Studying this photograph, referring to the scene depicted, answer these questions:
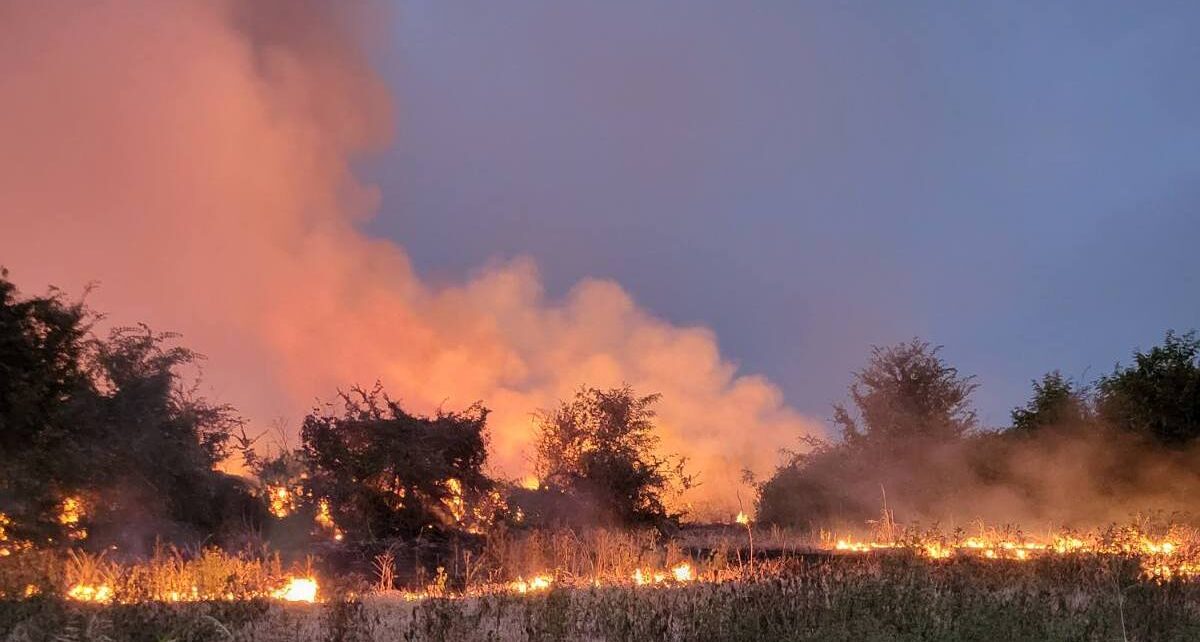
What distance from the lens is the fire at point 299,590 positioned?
11.8 metres

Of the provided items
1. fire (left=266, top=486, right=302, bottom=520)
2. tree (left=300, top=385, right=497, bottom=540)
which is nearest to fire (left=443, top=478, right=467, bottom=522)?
→ tree (left=300, top=385, right=497, bottom=540)

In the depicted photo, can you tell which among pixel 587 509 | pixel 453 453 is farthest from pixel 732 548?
pixel 453 453

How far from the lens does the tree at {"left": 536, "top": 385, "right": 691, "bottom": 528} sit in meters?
25.2

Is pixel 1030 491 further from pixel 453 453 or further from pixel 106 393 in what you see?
pixel 106 393

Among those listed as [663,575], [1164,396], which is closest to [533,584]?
[663,575]

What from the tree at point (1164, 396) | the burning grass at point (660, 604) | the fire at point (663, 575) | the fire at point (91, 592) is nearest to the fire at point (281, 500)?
the burning grass at point (660, 604)

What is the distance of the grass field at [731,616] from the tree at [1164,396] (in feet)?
49.9

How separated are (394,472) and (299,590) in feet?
25.8

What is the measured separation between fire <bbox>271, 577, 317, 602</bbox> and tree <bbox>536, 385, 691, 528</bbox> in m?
12.2

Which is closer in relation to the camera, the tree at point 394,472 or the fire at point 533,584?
the fire at point 533,584

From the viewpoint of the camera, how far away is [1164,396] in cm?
2372

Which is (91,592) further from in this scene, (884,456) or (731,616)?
(884,456)

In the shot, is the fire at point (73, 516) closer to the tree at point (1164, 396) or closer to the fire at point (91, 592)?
the fire at point (91, 592)

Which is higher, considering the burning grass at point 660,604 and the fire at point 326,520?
the fire at point 326,520
